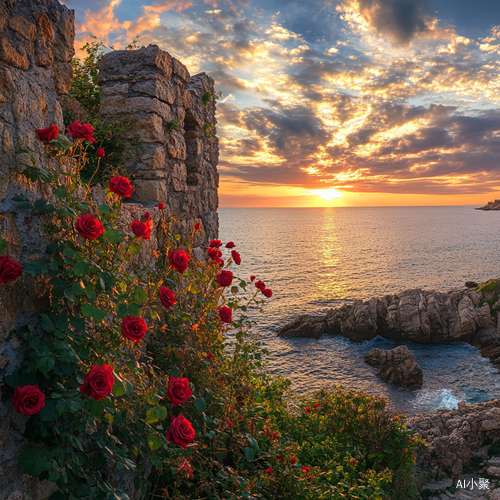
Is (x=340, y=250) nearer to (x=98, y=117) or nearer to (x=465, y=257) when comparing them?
(x=465, y=257)

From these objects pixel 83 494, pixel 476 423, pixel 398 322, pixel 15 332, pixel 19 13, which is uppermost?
pixel 19 13

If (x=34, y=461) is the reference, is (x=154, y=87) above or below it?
above

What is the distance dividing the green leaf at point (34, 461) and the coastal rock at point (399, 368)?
53.4 ft

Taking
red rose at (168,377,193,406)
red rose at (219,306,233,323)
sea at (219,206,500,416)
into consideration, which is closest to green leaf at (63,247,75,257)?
red rose at (168,377,193,406)

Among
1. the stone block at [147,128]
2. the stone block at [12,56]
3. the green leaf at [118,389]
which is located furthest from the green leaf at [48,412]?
the stone block at [147,128]

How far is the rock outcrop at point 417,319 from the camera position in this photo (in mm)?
19672

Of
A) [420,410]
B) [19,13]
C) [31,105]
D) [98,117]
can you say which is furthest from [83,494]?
[420,410]

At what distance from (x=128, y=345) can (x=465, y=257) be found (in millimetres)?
53920

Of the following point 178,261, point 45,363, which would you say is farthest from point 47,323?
point 178,261

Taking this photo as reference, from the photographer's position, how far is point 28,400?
1808mm

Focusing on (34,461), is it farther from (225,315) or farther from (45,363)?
(225,315)

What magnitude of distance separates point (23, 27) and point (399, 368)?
56.8 ft

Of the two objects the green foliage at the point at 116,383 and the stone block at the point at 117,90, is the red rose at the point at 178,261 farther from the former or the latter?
the stone block at the point at 117,90

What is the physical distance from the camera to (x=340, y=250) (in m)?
56.2
